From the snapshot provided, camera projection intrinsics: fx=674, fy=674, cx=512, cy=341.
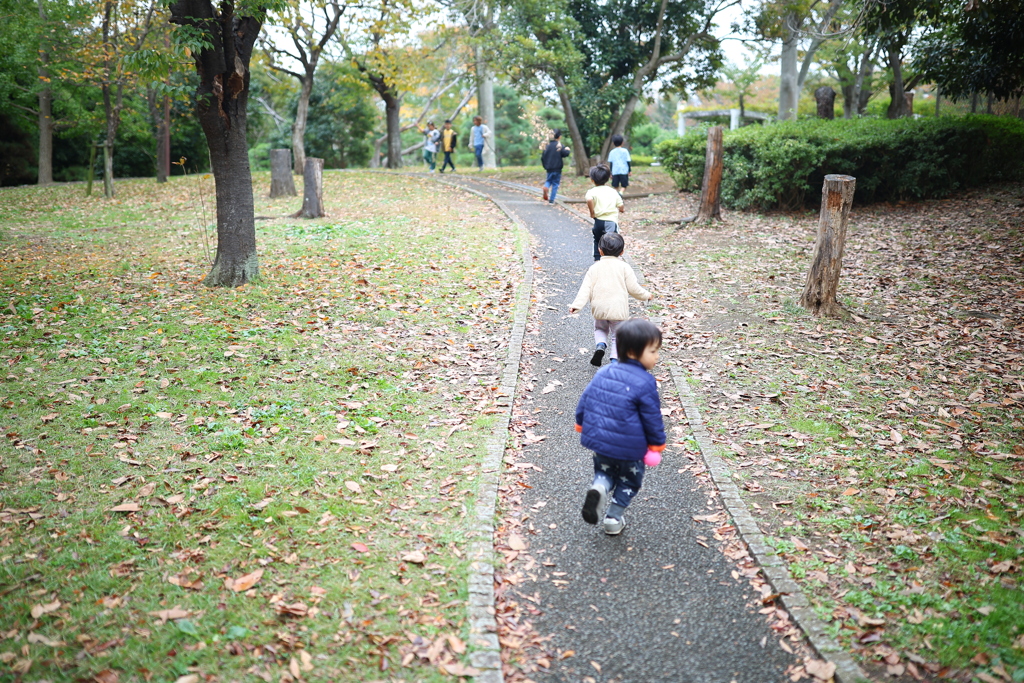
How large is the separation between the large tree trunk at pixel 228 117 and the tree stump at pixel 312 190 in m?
4.86

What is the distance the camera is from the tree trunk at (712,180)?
1288cm

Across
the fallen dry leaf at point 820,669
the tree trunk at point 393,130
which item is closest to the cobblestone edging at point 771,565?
the fallen dry leaf at point 820,669

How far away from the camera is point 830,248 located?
8391mm

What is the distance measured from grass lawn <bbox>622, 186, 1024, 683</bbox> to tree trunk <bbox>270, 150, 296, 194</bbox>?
10.5 m

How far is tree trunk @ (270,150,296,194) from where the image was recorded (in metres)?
17.7

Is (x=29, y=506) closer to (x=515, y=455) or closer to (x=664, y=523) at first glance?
(x=515, y=455)

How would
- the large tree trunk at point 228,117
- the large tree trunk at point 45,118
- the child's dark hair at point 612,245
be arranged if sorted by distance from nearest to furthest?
the child's dark hair at point 612,245 < the large tree trunk at point 228,117 < the large tree trunk at point 45,118

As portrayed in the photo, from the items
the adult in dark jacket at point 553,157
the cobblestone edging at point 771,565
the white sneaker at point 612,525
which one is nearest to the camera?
the cobblestone edging at point 771,565

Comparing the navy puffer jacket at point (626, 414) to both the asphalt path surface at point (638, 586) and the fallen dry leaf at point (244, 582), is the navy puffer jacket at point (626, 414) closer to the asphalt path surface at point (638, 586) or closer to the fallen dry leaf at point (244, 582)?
the asphalt path surface at point (638, 586)

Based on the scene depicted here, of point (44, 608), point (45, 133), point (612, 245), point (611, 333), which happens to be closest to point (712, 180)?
point (611, 333)

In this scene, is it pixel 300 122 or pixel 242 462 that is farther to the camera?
pixel 300 122

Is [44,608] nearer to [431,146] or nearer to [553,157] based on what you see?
[553,157]

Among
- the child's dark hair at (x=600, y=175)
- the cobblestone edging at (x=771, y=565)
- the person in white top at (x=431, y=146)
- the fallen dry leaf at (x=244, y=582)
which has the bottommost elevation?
the fallen dry leaf at (x=244, y=582)

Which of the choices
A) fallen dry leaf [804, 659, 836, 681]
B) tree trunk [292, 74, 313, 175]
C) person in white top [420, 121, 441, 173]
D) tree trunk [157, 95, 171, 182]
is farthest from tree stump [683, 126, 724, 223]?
tree trunk [157, 95, 171, 182]
